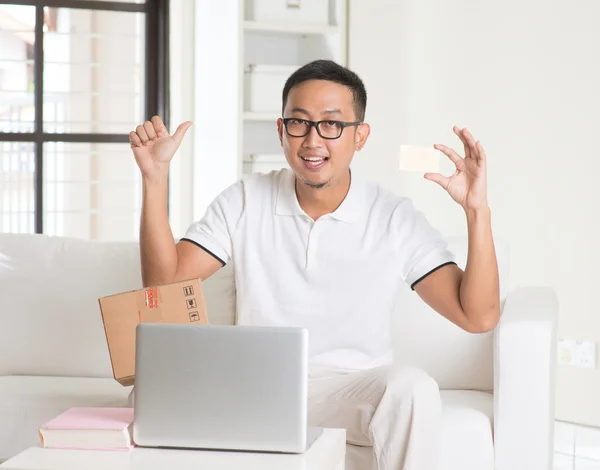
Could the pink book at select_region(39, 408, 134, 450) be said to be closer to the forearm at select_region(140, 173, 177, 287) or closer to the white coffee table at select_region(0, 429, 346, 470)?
the white coffee table at select_region(0, 429, 346, 470)

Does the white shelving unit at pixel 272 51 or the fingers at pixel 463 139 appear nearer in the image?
the fingers at pixel 463 139

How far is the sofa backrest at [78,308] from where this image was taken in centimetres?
237

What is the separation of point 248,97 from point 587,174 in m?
1.36

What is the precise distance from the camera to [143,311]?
1700mm

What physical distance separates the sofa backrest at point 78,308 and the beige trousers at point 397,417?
0.51 m

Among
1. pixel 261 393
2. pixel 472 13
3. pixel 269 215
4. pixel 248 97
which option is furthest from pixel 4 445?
pixel 472 13

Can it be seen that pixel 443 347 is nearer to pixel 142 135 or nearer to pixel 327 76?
pixel 327 76

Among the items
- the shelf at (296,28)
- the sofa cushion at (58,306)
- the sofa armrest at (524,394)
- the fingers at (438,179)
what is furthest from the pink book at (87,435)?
the shelf at (296,28)

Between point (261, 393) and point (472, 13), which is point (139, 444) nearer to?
point (261, 393)

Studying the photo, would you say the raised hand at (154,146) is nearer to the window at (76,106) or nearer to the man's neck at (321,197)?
the man's neck at (321,197)

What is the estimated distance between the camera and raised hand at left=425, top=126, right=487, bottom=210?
185 centimetres

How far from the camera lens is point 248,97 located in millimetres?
3740

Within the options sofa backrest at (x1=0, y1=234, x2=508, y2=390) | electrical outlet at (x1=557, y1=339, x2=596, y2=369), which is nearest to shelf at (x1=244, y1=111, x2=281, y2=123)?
sofa backrest at (x1=0, y1=234, x2=508, y2=390)

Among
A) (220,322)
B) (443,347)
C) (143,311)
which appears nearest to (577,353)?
(443,347)
